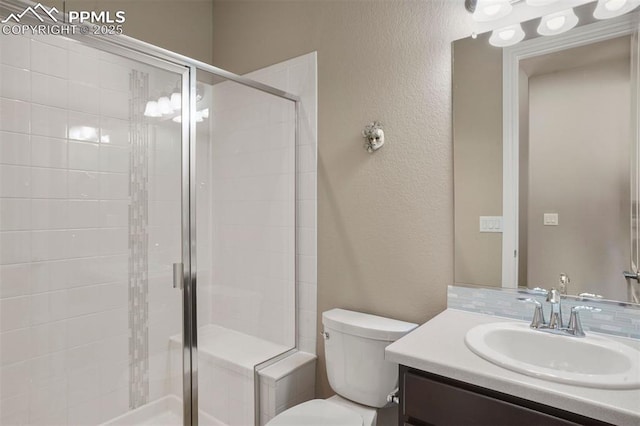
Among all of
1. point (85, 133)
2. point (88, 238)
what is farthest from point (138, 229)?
point (85, 133)

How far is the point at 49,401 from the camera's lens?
1575 mm

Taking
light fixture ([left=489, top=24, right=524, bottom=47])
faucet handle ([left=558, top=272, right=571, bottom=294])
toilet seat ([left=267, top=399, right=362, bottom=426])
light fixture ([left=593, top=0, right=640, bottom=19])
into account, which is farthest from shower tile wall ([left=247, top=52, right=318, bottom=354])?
light fixture ([left=593, top=0, right=640, bottom=19])

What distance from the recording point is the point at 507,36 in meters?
1.47

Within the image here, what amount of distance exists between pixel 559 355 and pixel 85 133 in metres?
2.04

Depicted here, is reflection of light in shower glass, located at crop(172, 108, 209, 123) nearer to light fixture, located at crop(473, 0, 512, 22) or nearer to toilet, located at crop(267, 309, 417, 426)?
toilet, located at crop(267, 309, 417, 426)

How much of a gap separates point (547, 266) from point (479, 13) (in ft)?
3.39

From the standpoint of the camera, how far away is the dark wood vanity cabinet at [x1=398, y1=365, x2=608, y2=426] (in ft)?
2.95

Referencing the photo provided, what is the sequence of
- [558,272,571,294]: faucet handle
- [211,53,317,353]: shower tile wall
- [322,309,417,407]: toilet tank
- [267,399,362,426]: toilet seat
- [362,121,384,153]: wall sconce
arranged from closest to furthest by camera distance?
[558,272,571,294]: faucet handle, [267,399,362,426]: toilet seat, [322,309,417,407]: toilet tank, [362,121,384,153]: wall sconce, [211,53,317,353]: shower tile wall

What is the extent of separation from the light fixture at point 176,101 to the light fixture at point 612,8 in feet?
5.38

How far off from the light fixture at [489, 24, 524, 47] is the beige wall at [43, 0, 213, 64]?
1.90 metres

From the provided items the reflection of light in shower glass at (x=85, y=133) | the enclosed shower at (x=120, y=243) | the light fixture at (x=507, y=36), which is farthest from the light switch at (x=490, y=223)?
the reflection of light in shower glass at (x=85, y=133)

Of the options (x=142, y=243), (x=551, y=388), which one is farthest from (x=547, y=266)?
(x=142, y=243)

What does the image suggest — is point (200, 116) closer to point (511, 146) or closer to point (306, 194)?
point (306, 194)

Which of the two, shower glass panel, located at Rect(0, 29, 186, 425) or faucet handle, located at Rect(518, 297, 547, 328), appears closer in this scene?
faucet handle, located at Rect(518, 297, 547, 328)
